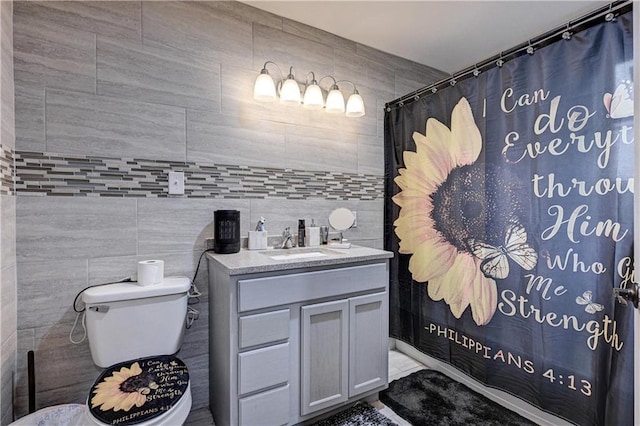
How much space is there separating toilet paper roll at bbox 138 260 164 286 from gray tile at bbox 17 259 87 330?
299mm

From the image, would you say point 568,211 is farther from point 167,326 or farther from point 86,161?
point 86,161

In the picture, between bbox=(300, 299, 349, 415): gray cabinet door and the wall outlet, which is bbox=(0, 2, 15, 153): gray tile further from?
bbox=(300, 299, 349, 415): gray cabinet door

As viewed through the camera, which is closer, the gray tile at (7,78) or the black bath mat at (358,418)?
the gray tile at (7,78)

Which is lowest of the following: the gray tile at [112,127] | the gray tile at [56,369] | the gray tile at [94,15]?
the gray tile at [56,369]

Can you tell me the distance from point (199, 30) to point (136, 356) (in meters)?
1.73

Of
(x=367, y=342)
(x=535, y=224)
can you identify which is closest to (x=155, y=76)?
(x=367, y=342)

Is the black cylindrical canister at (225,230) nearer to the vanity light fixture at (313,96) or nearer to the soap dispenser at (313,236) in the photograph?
the soap dispenser at (313,236)

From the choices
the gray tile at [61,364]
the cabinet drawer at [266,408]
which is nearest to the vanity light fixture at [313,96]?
the cabinet drawer at [266,408]

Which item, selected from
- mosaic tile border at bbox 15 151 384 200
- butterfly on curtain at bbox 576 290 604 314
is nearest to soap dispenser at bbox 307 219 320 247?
mosaic tile border at bbox 15 151 384 200

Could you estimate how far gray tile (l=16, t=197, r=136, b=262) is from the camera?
1.41 m

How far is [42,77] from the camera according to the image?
143 centimetres

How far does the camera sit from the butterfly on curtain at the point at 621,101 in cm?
124

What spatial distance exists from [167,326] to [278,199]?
94 centimetres

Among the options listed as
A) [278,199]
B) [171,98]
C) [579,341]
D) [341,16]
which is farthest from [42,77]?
[579,341]
